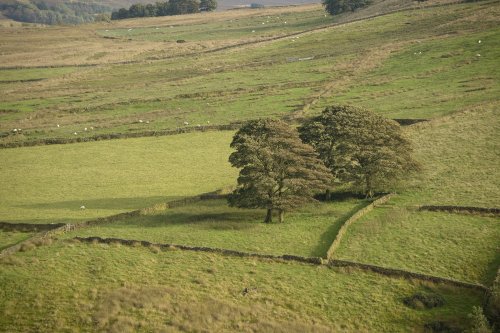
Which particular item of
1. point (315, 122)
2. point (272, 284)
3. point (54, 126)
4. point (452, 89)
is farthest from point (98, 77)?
point (272, 284)

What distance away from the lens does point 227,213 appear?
58.8 m

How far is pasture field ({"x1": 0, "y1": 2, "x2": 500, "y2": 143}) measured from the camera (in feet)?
334

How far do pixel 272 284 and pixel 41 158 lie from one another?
169 ft

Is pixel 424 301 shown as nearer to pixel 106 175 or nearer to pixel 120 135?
pixel 106 175

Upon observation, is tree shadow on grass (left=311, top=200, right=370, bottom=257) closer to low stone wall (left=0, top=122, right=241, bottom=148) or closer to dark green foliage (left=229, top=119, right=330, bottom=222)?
dark green foliage (left=229, top=119, right=330, bottom=222)

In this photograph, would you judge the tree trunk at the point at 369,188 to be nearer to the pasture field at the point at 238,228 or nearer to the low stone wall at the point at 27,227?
the pasture field at the point at 238,228

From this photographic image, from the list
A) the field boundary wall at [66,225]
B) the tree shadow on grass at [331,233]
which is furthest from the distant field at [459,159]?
the field boundary wall at [66,225]

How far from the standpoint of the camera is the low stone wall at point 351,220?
47.7 meters

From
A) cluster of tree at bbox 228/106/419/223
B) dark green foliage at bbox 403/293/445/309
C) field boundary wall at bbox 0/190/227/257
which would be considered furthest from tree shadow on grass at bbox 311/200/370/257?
field boundary wall at bbox 0/190/227/257

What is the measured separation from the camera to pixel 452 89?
10556 cm

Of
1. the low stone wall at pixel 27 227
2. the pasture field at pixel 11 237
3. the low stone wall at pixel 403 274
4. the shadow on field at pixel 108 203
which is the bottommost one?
the low stone wall at pixel 403 274

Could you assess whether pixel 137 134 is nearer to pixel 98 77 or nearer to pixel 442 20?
pixel 98 77

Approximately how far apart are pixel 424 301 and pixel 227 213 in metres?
24.0

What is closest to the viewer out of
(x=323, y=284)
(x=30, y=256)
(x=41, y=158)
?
(x=323, y=284)
